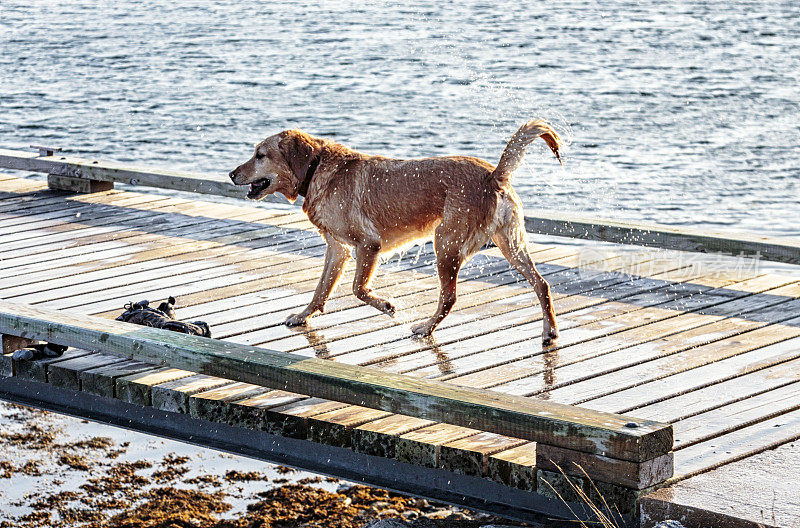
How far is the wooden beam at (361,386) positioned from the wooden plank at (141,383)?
0.56ft

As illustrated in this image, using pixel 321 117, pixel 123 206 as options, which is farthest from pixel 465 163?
pixel 321 117

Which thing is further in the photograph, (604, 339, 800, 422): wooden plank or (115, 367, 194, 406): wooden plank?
(115, 367, 194, 406): wooden plank

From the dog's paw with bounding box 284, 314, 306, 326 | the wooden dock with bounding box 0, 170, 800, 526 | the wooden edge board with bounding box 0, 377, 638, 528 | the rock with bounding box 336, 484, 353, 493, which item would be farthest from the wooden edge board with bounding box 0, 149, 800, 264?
the wooden edge board with bounding box 0, 377, 638, 528

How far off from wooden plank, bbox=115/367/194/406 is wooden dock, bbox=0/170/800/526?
0.01m

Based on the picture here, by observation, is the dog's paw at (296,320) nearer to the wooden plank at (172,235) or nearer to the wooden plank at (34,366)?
the wooden plank at (34,366)

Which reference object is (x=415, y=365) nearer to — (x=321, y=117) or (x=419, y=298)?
(x=419, y=298)

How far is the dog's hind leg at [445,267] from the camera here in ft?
19.8

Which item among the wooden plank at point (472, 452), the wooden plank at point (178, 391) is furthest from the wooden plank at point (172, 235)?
the wooden plank at point (472, 452)

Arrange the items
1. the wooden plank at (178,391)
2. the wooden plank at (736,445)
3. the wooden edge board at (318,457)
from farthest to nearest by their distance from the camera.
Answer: the wooden plank at (178,391)
the wooden edge board at (318,457)
the wooden plank at (736,445)

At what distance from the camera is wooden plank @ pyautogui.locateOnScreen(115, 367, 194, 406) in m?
5.63

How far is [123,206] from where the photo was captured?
9.89 m

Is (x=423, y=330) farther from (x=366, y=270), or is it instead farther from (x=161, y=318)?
(x=161, y=318)

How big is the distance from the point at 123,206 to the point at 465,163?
182 inches

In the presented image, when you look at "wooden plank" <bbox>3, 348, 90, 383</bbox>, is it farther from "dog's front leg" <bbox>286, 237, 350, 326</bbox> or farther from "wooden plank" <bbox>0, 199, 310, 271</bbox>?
"wooden plank" <bbox>0, 199, 310, 271</bbox>
